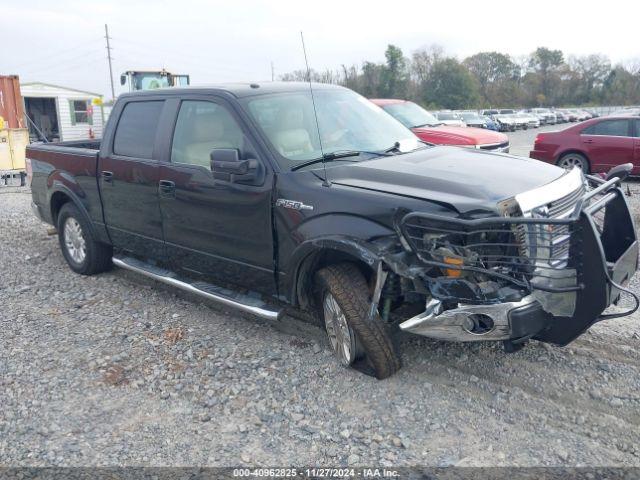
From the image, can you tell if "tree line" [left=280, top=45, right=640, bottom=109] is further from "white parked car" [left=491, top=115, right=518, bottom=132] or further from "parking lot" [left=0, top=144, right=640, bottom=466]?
"parking lot" [left=0, top=144, right=640, bottom=466]

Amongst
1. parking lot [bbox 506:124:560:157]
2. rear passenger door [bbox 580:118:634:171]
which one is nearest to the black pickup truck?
rear passenger door [bbox 580:118:634:171]

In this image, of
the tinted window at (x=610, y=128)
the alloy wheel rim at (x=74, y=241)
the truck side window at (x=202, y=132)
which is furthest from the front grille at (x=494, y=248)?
the tinted window at (x=610, y=128)

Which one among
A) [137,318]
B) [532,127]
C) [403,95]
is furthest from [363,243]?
[403,95]

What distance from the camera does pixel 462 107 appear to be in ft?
208

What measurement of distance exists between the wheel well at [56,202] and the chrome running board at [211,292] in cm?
121

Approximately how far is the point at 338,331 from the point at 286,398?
0.58m

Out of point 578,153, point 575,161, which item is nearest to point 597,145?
point 578,153

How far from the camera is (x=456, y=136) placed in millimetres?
10258

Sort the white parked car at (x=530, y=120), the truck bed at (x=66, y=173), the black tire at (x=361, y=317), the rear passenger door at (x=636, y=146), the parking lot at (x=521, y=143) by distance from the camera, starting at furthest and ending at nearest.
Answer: the white parked car at (x=530, y=120) < the parking lot at (x=521, y=143) < the rear passenger door at (x=636, y=146) < the truck bed at (x=66, y=173) < the black tire at (x=361, y=317)

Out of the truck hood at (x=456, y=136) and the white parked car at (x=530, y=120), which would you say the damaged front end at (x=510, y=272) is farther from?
the white parked car at (x=530, y=120)

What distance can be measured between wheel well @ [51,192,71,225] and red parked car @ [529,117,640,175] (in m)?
9.13

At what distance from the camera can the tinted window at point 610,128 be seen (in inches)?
461

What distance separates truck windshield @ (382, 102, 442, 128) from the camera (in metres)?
11.5

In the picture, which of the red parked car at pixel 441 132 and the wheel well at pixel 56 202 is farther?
the red parked car at pixel 441 132
